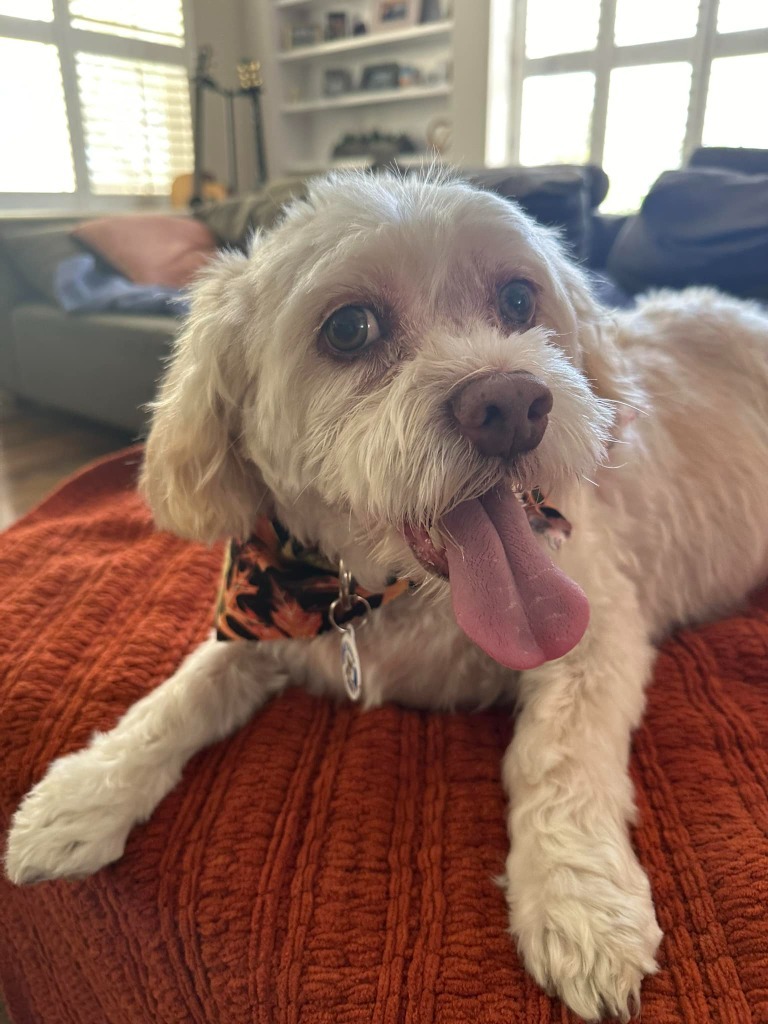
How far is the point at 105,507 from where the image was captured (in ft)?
6.53

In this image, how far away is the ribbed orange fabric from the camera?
78 cm

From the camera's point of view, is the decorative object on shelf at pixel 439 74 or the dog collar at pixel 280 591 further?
the decorative object on shelf at pixel 439 74

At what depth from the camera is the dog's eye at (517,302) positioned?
1.07 metres

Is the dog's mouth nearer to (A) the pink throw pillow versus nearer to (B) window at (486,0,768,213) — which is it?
(A) the pink throw pillow

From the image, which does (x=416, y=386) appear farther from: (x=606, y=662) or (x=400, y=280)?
(x=606, y=662)

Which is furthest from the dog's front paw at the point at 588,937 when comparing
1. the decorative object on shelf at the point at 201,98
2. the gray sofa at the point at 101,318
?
the decorative object on shelf at the point at 201,98

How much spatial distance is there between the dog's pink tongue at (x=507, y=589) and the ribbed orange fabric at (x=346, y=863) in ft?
Result: 0.81

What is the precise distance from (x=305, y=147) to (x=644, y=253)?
18.5ft

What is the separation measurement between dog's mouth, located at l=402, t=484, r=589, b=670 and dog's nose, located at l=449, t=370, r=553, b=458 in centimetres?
10

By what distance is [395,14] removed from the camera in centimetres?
628

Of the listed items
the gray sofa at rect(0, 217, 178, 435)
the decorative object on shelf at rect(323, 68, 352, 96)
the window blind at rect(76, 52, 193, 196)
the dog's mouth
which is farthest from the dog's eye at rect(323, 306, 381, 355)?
the decorative object on shelf at rect(323, 68, 352, 96)

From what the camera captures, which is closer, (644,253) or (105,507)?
(105,507)

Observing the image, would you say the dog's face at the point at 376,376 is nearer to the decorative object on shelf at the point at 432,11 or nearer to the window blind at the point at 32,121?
the decorative object on shelf at the point at 432,11

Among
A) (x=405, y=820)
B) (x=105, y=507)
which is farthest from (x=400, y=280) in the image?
(x=105, y=507)
